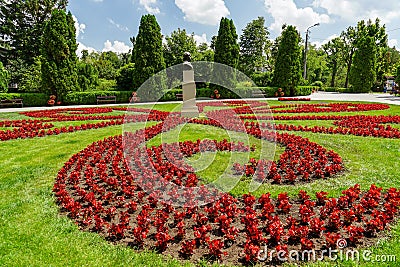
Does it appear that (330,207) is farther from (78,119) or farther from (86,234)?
(78,119)

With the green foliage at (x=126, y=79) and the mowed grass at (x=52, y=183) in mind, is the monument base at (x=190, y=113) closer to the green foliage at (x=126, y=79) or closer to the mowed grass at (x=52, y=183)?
A: the mowed grass at (x=52, y=183)

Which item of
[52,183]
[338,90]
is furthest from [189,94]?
[338,90]

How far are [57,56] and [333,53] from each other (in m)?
52.9

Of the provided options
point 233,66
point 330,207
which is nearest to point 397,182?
point 330,207

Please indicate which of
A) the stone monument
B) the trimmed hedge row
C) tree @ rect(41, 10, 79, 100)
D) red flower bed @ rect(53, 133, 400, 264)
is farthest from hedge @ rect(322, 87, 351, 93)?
red flower bed @ rect(53, 133, 400, 264)

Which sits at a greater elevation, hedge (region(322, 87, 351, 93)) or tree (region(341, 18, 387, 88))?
tree (region(341, 18, 387, 88))

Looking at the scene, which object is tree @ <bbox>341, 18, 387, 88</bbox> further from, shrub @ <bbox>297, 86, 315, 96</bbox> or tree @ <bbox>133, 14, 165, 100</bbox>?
tree @ <bbox>133, 14, 165, 100</bbox>

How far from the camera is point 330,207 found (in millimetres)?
3398

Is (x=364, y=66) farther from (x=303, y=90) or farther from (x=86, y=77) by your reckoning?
(x=86, y=77)

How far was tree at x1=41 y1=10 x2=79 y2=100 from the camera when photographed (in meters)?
21.2

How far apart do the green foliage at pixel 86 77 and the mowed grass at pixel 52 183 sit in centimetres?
1938

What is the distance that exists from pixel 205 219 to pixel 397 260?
1.86 metres

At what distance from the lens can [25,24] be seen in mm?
38094

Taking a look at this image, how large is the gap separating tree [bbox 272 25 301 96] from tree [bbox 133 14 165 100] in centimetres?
1175
